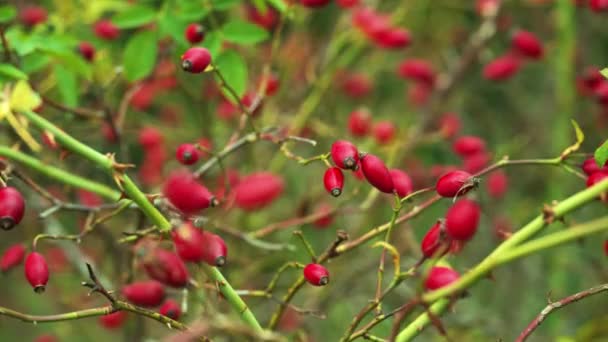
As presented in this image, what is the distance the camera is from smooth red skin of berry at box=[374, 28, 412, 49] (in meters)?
2.15

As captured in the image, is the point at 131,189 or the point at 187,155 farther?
the point at 187,155

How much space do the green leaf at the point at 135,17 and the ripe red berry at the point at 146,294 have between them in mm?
612

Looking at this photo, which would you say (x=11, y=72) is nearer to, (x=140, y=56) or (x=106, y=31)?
(x=140, y=56)

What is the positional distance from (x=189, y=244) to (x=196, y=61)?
378 millimetres

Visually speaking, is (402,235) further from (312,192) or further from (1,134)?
(1,134)

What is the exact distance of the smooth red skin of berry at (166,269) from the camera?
0.97m

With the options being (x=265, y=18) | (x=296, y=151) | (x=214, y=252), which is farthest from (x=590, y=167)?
(x=296, y=151)

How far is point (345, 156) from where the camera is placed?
1.09m

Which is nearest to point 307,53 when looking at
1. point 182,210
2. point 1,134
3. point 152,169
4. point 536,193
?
point 152,169

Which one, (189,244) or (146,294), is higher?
(189,244)

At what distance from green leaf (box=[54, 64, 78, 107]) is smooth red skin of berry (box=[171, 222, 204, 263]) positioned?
79 cm

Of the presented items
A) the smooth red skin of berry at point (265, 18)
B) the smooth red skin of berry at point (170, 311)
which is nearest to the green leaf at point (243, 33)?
the smooth red skin of berry at point (170, 311)

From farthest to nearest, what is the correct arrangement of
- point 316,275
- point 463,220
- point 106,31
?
1. point 106,31
2. point 316,275
3. point 463,220

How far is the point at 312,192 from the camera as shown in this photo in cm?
206
